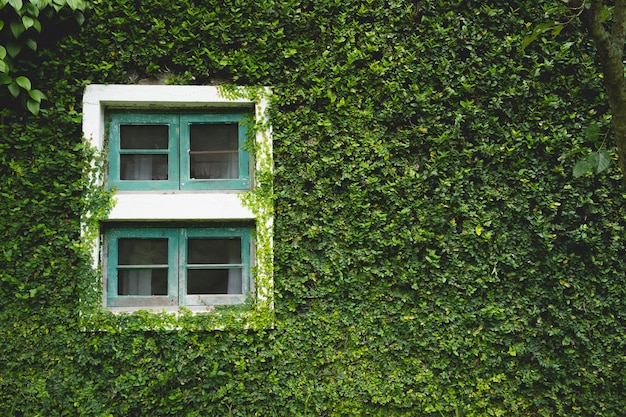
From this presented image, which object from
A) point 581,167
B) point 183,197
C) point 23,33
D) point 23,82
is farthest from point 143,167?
point 581,167

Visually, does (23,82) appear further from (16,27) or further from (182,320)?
(182,320)

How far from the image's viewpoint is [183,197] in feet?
10.0

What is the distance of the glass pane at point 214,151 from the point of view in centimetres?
320

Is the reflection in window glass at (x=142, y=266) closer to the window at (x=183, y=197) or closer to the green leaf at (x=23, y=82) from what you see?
the window at (x=183, y=197)

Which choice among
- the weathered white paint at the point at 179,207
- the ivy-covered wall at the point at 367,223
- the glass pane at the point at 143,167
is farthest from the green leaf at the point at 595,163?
the glass pane at the point at 143,167

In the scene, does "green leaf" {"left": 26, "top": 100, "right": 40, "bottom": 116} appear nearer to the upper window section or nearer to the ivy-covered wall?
the ivy-covered wall

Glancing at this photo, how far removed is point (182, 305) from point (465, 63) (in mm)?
2471

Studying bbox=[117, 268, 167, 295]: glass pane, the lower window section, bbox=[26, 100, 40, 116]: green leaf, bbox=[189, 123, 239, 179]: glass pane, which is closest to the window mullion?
the lower window section

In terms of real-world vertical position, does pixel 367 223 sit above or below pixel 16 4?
below

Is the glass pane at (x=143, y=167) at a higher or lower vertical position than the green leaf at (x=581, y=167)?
higher

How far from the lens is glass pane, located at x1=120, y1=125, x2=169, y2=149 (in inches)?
126

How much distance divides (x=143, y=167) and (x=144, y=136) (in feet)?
0.70

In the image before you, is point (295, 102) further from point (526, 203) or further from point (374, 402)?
point (374, 402)

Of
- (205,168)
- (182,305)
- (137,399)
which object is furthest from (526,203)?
(137,399)
